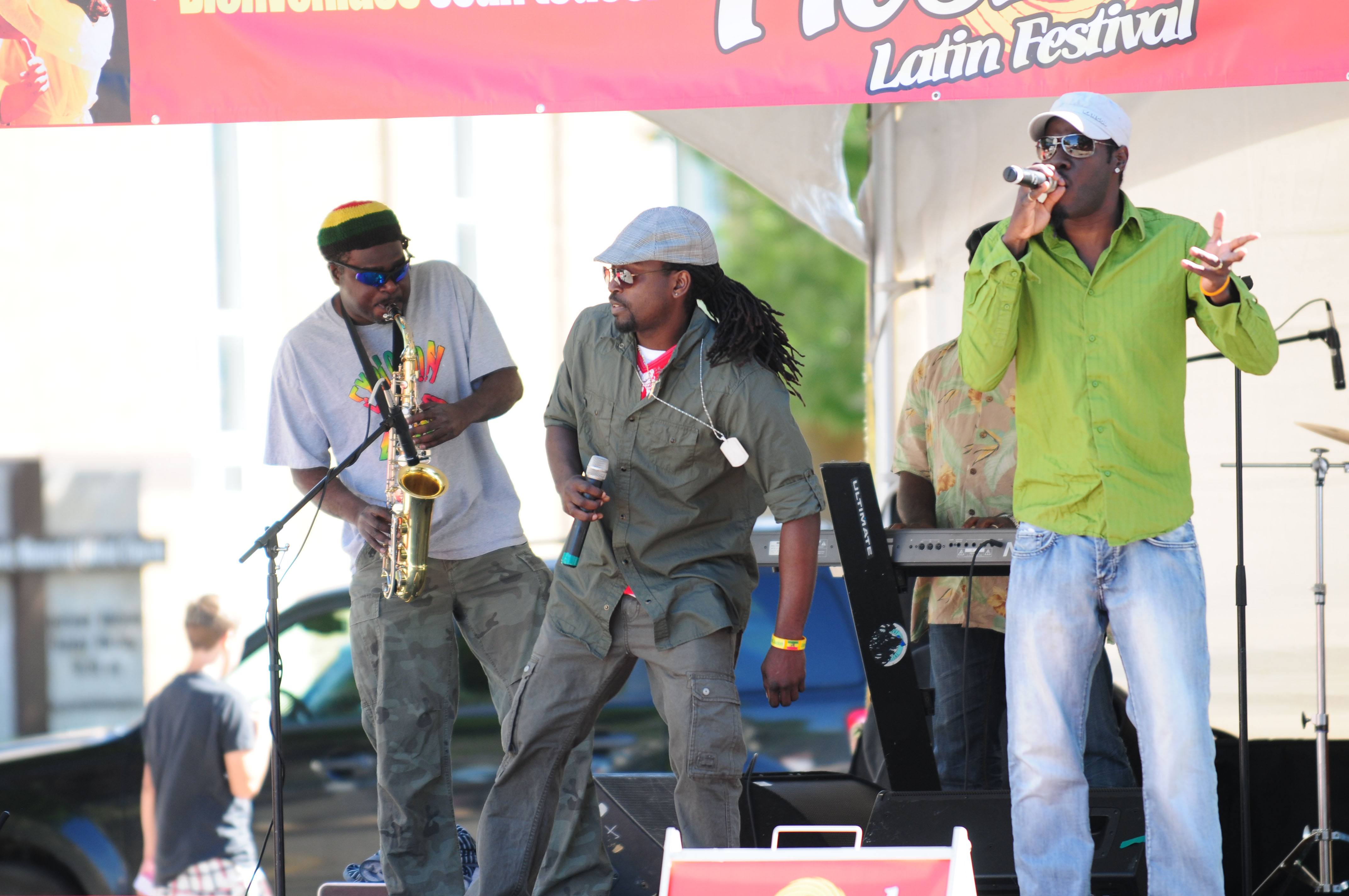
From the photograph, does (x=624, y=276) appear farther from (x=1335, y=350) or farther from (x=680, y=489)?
(x=1335, y=350)

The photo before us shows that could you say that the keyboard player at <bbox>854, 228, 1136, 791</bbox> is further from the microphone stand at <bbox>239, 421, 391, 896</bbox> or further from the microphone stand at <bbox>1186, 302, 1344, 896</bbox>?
the microphone stand at <bbox>239, 421, 391, 896</bbox>

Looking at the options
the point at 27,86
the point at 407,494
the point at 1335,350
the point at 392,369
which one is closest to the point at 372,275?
the point at 392,369

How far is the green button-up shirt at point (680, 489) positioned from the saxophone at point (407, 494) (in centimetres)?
45

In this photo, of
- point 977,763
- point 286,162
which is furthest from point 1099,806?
point 286,162

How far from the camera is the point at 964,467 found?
4430 millimetres

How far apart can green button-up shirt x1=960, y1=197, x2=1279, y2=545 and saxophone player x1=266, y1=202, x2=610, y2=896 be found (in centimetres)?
154

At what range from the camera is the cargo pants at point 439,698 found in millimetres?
4004

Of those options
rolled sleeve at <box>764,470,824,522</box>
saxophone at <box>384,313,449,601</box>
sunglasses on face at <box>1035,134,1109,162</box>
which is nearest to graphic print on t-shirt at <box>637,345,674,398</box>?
rolled sleeve at <box>764,470,824,522</box>

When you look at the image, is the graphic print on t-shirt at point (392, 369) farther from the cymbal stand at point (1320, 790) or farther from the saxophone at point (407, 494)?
the cymbal stand at point (1320, 790)

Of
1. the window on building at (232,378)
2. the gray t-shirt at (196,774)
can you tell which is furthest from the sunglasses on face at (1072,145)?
the window on building at (232,378)

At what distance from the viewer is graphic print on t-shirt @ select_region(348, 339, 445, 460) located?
4145 millimetres

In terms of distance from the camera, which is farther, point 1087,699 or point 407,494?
point 407,494

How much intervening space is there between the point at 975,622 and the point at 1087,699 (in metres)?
1.04

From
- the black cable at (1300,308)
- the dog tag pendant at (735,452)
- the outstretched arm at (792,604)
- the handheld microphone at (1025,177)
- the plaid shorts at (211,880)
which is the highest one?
the handheld microphone at (1025,177)
